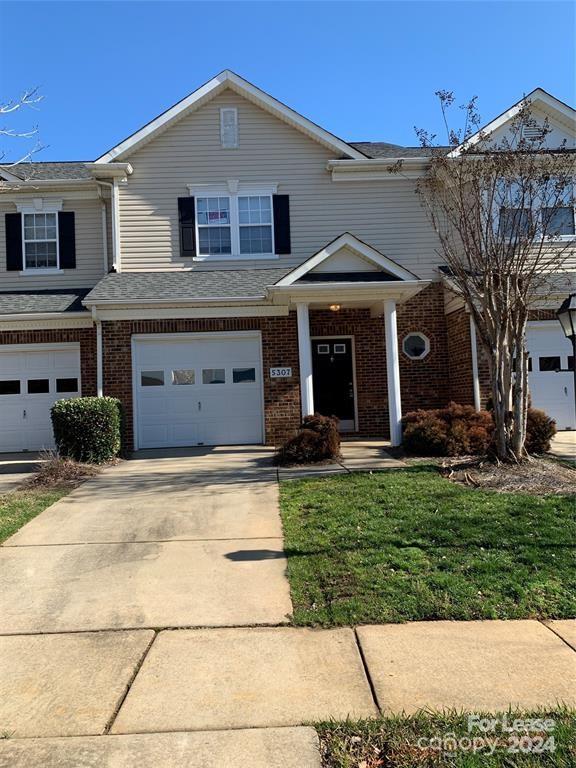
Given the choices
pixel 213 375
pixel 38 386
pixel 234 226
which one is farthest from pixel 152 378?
pixel 234 226

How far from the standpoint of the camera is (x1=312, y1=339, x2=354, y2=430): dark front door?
45.8 feet

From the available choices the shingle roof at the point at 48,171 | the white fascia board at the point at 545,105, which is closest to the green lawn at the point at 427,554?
the white fascia board at the point at 545,105

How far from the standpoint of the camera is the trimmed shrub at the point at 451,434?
10.0m

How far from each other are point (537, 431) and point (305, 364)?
4.38 metres

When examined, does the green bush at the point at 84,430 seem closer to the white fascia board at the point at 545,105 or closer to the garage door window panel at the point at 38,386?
the garage door window panel at the point at 38,386

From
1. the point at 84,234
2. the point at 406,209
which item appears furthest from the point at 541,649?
the point at 84,234

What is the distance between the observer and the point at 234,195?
13.9 m

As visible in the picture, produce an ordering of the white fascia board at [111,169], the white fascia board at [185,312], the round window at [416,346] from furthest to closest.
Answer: the round window at [416,346] → the white fascia board at [111,169] → the white fascia board at [185,312]

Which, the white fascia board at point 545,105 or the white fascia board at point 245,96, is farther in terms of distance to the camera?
the white fascia board at point 545,105

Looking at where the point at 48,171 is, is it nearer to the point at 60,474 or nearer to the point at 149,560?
the point at 60,474

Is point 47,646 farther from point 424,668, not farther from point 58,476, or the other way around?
point 58,476

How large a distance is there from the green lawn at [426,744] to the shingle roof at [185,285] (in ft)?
33.1

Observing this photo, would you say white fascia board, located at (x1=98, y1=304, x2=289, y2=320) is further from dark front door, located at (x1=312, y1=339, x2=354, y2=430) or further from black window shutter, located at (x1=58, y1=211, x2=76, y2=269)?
black window shutter, located at (x1=58, y1=211, x2=76, y2=269)

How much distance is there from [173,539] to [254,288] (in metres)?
7.49
